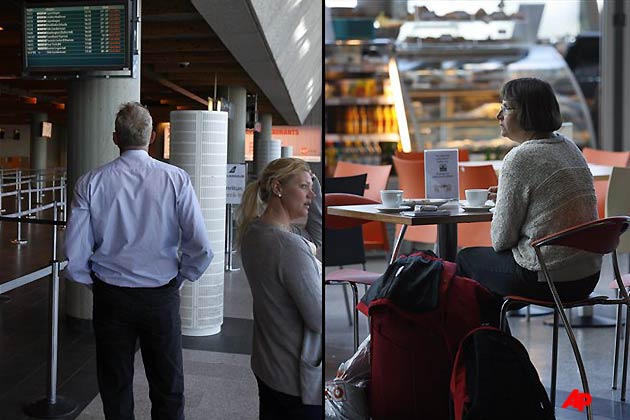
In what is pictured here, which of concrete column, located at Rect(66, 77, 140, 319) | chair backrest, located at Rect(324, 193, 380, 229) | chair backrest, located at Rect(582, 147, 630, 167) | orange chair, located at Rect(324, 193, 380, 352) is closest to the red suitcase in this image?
orange chair, located at Rect(324, 193, 380, 352)

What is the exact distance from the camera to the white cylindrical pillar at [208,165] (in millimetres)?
1713

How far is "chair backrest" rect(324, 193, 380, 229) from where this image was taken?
2.39 m

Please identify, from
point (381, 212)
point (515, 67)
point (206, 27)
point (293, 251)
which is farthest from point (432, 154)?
point (515, 67)

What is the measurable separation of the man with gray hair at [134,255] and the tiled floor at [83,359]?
0.05 m

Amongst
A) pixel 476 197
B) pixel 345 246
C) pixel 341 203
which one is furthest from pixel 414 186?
pixel 341 203

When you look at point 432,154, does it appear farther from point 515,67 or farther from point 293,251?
point 515,67

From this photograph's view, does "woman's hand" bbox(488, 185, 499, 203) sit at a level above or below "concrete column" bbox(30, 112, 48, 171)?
below

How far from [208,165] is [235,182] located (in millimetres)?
127

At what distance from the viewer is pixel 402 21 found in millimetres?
5266

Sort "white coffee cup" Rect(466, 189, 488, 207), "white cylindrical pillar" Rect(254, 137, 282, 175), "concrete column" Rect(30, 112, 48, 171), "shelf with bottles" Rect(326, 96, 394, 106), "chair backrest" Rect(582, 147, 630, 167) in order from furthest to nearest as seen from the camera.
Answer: "chair backrest" Rect(582, 147, 630, 167), "shelf with bottles" Rect(326, 96, 394, 106), "white coffee cup" Rect(466, 189, 488, 207), "concrete column" Rect(30, 112, 48, 171), "white cylindrical pillar" Rect(254, 137, 282, 175)

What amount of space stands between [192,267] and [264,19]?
7.03 ft

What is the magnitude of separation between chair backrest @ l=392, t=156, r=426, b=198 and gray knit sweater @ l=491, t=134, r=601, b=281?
609mm

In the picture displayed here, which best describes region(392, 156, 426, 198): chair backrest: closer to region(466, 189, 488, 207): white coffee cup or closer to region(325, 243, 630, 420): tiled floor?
region(325, 243, 630, 420): tiled floor

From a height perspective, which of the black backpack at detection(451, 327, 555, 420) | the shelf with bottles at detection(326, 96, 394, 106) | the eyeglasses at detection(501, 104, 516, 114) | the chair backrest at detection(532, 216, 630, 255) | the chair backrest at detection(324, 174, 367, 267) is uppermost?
the shelf with bottles at detection(326, 96, 394, 106)
